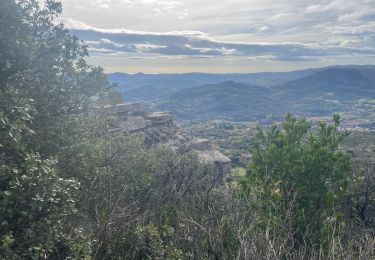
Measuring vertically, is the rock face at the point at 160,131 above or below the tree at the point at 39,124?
below

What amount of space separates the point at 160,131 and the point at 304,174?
236 feet

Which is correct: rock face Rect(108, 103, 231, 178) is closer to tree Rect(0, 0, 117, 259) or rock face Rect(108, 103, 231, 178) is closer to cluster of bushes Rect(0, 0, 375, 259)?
cluster of bushes Rect(0, 0, 375, 259)

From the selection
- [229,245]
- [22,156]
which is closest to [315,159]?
[229,245]

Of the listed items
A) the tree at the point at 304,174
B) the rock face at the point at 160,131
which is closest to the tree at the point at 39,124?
the tree at the point at 304,174

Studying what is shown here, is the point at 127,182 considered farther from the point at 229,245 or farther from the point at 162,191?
the point at 229,245

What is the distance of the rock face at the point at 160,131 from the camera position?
79312mm

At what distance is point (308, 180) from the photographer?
70.0 feet

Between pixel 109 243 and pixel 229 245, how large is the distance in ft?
17.4

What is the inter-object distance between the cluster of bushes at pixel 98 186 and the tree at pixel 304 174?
66 mm

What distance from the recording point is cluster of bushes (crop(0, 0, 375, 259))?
39.3 ft

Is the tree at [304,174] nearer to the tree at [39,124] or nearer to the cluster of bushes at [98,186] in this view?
the cluster of bushes at [98,186]

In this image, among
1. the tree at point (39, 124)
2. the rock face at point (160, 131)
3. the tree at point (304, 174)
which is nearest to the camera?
the tree at point (39, 124)

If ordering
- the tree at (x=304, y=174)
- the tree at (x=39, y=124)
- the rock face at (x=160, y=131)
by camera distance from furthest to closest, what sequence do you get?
1. the rock face at (x=160, y=131)
2. the tree at (x=304, y=174)
3. the tree at (x=39, y=124)

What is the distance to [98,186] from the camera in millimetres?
21516
